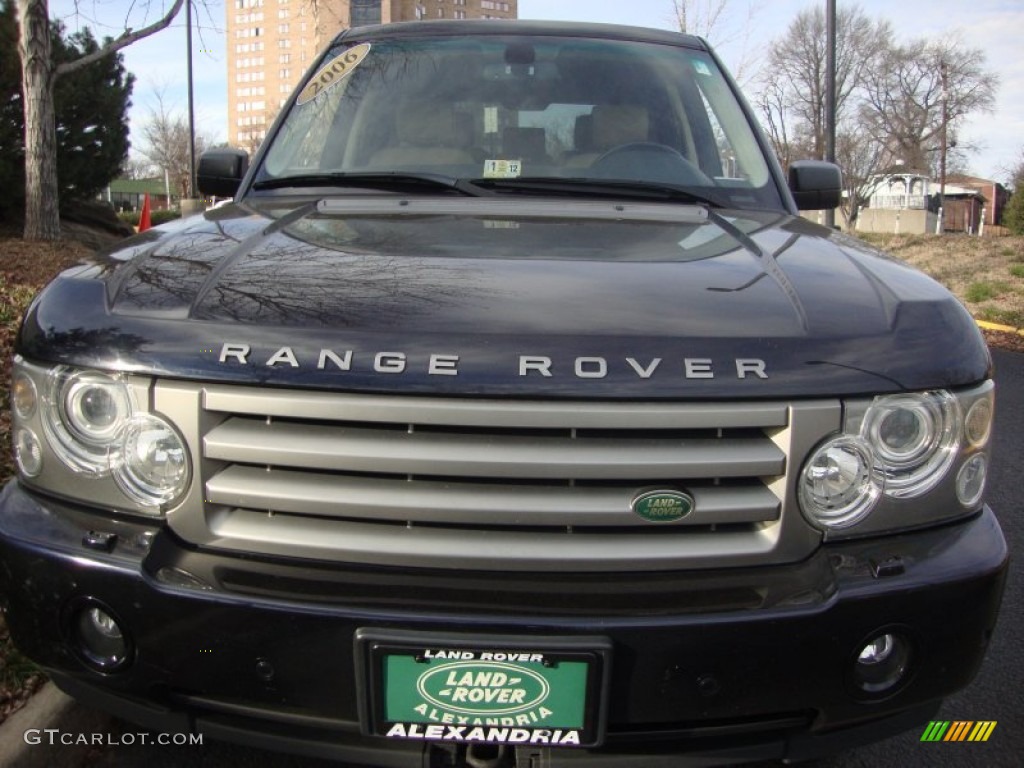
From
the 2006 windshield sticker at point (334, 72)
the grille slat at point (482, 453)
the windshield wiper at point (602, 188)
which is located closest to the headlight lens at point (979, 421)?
the grille slat at point (482, 453)

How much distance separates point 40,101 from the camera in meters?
10.2

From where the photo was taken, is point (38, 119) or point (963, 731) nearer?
point (963, 731)

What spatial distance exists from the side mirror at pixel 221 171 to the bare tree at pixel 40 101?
8.44 metres

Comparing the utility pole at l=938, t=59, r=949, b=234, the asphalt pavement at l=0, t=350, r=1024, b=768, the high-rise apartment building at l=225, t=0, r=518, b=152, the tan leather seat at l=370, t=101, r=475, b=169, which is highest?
the high-rise apartment building at l=225, t=0, r=518, b=152

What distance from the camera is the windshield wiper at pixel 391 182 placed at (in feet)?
8.71

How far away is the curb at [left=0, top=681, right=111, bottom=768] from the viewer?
7.15 ft

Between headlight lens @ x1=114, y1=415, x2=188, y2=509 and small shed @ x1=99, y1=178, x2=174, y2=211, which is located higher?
small shed @ x1=99, y1=178, x2=174, y2=211

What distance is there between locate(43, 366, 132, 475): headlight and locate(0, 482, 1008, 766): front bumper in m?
0.11

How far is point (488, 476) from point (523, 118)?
1.78 metres

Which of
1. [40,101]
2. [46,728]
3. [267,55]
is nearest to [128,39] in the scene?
[40,101]

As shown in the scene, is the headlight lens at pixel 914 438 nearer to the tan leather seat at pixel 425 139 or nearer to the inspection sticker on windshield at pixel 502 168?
the inspection sticker on windshield at pixel 502 168

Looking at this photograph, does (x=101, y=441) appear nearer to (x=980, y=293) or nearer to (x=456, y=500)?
(x=456, y=500)

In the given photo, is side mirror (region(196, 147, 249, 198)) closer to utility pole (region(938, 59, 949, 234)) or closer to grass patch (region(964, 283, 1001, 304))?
grass patch (region(964, 283, 1001, 304))

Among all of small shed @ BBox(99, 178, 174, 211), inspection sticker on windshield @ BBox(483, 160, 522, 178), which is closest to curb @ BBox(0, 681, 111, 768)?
inspection sticker on windshield @ BBox(483, 160, 522, 178)
